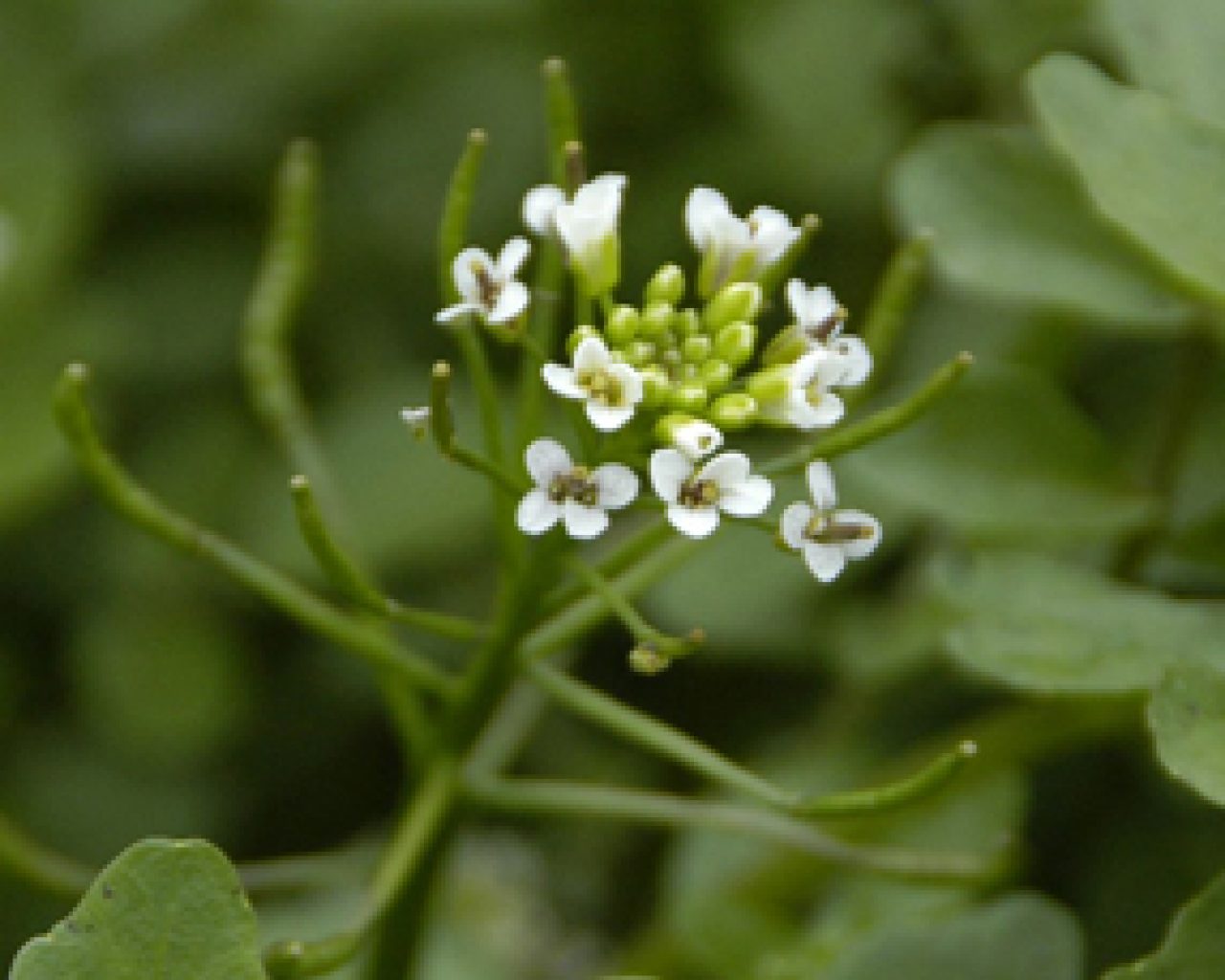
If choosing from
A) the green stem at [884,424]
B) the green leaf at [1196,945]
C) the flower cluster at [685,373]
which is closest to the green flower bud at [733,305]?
the flower cluster at [685,373]

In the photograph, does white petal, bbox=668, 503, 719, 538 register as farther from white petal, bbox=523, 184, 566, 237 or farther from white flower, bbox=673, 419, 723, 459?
white petal, bbox=523, 184, 566, 237

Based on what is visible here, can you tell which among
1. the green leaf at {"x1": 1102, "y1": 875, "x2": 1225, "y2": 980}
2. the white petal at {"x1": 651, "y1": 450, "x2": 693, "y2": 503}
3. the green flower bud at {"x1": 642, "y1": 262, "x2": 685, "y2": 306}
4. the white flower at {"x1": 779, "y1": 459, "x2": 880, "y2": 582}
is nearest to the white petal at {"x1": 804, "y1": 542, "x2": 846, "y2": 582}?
the white flower at {"x1": 779, "y1": 459, "x2": 880, "y2": 582}

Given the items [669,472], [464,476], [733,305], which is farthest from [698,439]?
[464,476]

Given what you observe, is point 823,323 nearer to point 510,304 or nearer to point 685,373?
point 685,373

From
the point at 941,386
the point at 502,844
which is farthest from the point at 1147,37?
the point at 502,844

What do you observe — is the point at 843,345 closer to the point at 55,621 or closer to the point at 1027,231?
the point at 1027,231

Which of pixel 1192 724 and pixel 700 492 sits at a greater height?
pixel 700 492
